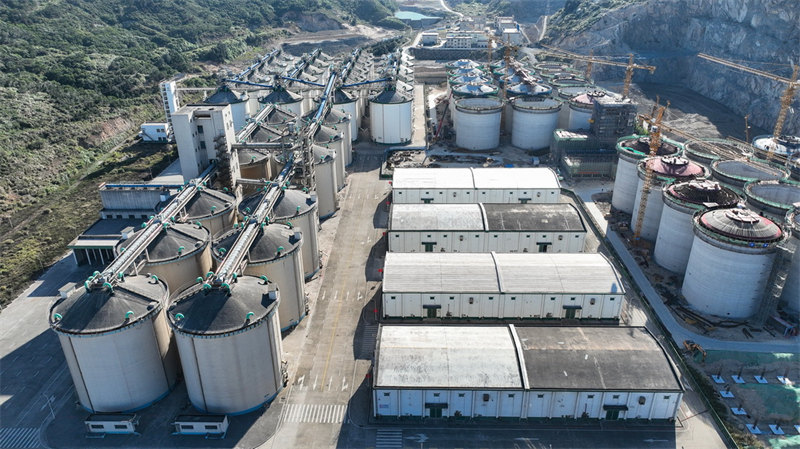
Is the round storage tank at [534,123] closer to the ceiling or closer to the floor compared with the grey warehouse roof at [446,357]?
closer to the ceiling

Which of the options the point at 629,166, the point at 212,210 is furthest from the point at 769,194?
the point at 212,210

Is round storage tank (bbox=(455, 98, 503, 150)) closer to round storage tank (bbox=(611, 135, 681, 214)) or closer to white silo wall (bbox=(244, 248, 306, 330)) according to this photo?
round storage tank (bbox=(611, 135, 681, 214))

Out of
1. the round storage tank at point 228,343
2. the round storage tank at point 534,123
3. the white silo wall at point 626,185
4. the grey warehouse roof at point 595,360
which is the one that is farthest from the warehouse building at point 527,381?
the round storage tank at point 534,123

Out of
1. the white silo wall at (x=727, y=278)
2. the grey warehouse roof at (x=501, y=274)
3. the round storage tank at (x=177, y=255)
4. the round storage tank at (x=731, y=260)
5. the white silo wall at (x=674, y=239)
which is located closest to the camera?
the round storage tank at (x=177, y=255)

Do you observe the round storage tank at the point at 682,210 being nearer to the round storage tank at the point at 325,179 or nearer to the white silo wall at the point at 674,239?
the white silo wall at the point at 674,239

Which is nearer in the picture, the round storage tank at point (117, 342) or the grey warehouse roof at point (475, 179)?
the round storage tank at point (117, 342)

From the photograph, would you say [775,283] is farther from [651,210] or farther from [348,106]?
[348,106]

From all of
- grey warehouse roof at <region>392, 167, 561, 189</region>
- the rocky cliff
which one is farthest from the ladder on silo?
the rocky cliff
